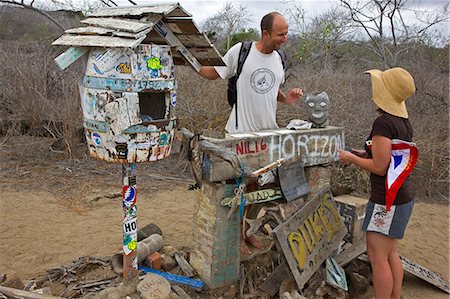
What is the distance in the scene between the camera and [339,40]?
13.7m

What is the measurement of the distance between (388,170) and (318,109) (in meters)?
1.00

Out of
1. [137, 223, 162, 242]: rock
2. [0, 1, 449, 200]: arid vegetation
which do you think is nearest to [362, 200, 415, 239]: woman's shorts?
[137, 223, 162, 242]: rock

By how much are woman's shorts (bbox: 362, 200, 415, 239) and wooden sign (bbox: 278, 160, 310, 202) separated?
667 mm

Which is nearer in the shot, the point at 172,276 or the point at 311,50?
the point at 172,276

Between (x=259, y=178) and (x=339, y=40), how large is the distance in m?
11.2

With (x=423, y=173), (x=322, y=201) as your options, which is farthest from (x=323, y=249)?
(x=423, y=173)

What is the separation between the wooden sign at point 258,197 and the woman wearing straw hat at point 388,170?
64 centimetres

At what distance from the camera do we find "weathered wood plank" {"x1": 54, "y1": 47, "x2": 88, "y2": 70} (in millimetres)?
2646

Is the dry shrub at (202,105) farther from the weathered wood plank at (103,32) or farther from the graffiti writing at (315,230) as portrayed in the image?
the weathered wood plank at (103,32)

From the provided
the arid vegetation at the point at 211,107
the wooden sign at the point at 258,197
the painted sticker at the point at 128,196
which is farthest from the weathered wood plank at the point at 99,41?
the arid vegetation at the point at 211,107

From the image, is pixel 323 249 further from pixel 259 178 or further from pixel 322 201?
pixel 259 178

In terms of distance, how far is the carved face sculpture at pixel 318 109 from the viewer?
13.0ft

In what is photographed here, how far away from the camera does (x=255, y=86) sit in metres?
3.69

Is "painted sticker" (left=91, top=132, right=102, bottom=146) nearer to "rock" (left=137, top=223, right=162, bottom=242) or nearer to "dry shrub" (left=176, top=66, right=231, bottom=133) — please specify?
"rock" (left=137, top=223, right=162, bottom=242)
